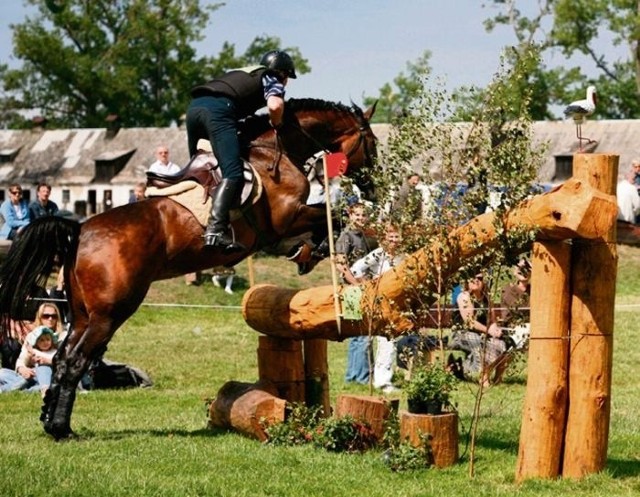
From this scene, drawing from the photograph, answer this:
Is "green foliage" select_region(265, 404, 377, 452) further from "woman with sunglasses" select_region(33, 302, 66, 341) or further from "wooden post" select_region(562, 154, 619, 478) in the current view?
"woman with sunglasses" select_region(33, 302, 66, 341)

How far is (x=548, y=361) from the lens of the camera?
309 inches

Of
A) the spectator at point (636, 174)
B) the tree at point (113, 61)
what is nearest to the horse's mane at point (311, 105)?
the spectator at point (636, 174)

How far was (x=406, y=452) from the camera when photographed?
27.8 feet

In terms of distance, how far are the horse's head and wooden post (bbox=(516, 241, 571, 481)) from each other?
278 cm

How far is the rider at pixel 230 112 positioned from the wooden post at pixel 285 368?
3.04ft

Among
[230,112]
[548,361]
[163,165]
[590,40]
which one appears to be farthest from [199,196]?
[590,40]

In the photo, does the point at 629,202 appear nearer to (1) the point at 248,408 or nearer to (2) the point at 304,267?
(2) the point at 304,267

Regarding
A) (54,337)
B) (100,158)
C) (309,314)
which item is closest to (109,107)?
(100,158)

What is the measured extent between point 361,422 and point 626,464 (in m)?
2.01

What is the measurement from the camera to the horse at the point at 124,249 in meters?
10.1

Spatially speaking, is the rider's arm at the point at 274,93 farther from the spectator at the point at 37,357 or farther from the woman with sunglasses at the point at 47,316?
the woman with sunglasses at the point at 47,316

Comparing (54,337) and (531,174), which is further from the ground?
(531,174)

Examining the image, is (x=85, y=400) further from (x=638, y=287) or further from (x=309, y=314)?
(x=638, y=287)

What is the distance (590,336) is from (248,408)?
3244 mm
